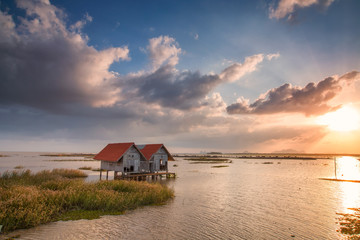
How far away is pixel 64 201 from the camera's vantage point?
14891mm

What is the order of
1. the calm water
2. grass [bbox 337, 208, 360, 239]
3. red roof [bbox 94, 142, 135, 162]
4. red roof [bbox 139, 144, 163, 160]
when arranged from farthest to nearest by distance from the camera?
red roof [bbox 139, 144, 163, 160] < red roof [bbox 94, 142, 135, 162] < grass [bbox 337, 208, 360, 239] < the calm water

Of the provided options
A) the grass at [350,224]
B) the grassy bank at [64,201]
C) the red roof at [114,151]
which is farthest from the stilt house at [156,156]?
the grass at [350,224]

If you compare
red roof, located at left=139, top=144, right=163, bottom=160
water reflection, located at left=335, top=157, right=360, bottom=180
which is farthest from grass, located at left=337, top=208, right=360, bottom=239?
water reflection, located at left=335, top=157, right=360, bottom=180

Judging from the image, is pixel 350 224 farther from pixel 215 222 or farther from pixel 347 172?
pixel 347 172

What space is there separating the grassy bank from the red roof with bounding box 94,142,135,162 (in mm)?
11593

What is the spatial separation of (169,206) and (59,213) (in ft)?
25.9

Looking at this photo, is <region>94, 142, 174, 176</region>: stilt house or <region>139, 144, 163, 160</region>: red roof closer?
<region>94, 142, 174, 176</region>: stilt house

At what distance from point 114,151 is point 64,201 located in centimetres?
1980

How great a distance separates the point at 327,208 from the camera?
61.2 feet

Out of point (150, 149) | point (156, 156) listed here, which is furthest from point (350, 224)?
point (150, 149)

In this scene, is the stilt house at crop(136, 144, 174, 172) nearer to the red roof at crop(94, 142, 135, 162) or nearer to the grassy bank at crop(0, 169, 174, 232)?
the red roof at crop(94, 142, 135, 162)

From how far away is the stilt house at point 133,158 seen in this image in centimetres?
3288

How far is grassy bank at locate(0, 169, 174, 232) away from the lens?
1164 centimetres

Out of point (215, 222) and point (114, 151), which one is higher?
point (114, 151)
